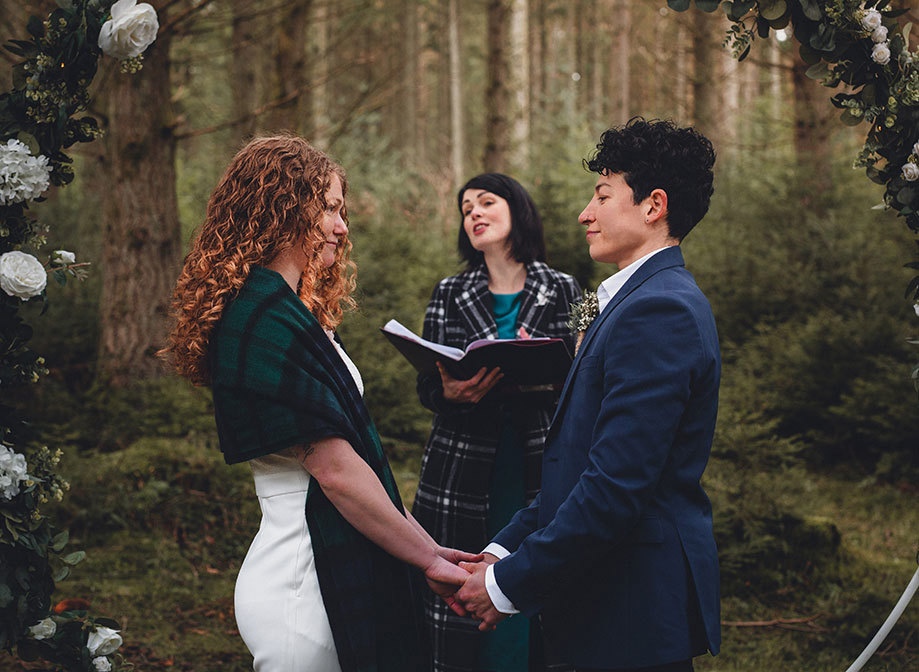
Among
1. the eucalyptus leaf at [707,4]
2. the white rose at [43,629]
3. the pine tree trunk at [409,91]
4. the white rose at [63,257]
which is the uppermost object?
the pine tree trunk at [409,91]

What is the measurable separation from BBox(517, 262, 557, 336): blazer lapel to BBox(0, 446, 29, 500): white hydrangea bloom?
211 cm

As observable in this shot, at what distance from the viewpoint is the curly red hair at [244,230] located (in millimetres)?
2234

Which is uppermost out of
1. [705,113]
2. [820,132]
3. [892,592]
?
[705,113]

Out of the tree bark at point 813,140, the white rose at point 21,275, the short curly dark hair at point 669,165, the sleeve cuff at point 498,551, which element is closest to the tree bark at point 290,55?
the tree bark at point 813,140

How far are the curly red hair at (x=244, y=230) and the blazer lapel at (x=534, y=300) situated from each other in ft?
5.34

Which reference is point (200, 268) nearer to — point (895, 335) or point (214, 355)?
point (214, 355)

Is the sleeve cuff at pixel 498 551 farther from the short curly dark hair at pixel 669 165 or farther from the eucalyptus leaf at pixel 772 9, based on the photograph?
the eucalyptus leaf at pixel 772 9

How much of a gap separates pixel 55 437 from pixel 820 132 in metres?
7.52

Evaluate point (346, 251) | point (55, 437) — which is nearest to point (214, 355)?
point (346, 251)

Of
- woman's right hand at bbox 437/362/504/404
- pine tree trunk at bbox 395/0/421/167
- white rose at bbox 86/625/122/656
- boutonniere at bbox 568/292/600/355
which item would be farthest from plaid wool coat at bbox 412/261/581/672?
pine tree trunk at bbox 395/0/421/167

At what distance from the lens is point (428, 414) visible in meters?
8.26

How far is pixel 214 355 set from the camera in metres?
2.19

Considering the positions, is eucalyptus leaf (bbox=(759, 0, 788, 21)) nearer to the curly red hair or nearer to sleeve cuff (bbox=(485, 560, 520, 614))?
the curly red hair

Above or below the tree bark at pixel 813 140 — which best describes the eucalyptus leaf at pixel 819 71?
below
